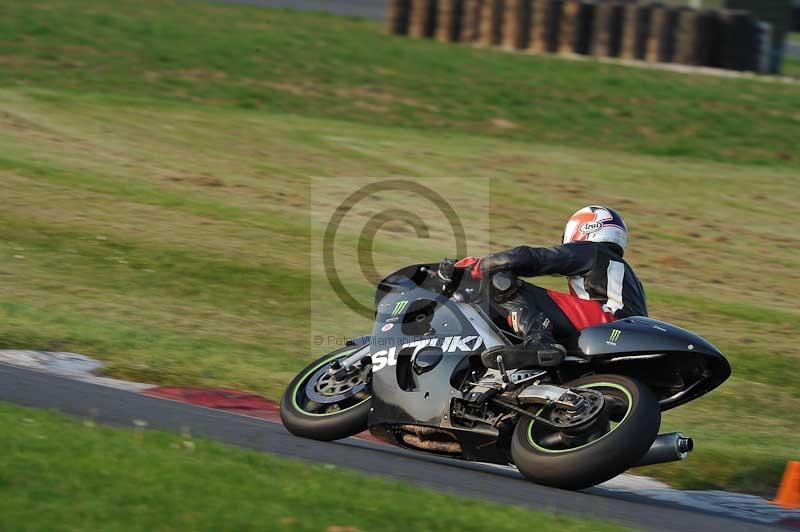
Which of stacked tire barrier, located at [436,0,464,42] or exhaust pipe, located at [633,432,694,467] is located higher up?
stacked tire barrier, located at [436,0,464,42]

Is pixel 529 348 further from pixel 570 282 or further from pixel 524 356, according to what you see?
pixel 570 282

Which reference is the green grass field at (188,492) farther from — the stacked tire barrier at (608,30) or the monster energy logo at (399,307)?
the stacked tire barrier at (608,30)

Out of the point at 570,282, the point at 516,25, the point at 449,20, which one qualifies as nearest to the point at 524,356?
the point at 570,282

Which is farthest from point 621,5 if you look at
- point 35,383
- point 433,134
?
point 35,383

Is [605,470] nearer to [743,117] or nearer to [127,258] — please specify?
[127,258]

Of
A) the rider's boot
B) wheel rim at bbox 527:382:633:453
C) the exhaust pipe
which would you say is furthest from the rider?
the exhaust pipe

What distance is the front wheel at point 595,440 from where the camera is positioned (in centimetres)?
670

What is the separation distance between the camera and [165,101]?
21.8 metres

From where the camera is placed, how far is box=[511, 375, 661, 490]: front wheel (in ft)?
22.0

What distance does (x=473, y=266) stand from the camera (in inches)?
306
